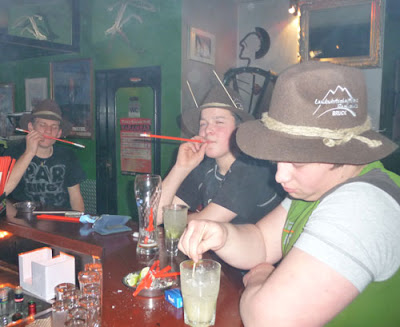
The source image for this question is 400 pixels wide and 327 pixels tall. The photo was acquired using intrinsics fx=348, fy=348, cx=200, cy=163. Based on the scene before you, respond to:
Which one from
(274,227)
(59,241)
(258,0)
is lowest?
(59,241)

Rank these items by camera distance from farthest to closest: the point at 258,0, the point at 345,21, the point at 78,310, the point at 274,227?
the point at 258,0 → the point at 345,21 → the point at 274,227 → the point at 78,310

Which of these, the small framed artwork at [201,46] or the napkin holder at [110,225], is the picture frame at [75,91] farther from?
the napkin holder at [110,225]

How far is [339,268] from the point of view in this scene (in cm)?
87

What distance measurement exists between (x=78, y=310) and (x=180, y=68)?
3.67m

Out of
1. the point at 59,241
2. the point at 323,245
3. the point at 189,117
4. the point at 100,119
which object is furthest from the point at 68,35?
the point at 323,245

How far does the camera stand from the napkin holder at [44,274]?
136 cm

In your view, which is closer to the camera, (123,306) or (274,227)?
(123,306)

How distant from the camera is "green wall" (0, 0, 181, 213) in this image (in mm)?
4363

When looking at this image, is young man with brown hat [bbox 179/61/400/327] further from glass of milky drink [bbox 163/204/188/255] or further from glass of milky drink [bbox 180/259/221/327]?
glass of milky drink [bbox 163/204/188/255]

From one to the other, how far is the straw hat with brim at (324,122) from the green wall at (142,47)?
3.39m

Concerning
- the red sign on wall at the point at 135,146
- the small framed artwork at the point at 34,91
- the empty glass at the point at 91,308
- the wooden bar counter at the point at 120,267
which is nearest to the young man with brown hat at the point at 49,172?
the wooden bar counter at the point at 120,267

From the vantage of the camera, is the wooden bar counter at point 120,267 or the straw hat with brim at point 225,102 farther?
the straw hat with brim at point 225,102

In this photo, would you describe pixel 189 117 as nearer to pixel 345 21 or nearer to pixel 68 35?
pixel 345 21

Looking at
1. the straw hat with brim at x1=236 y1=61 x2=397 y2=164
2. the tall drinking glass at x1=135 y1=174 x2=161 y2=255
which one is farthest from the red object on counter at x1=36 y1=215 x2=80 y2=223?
the straw hat with brim at x1=236 y1=61 x2=397 y2=164
